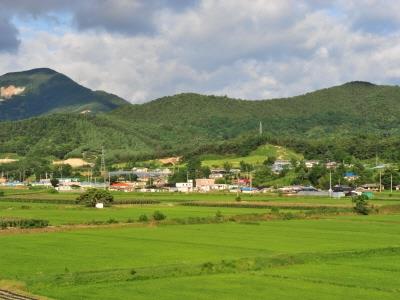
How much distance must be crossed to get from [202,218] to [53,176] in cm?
12012

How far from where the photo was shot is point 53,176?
568 ft

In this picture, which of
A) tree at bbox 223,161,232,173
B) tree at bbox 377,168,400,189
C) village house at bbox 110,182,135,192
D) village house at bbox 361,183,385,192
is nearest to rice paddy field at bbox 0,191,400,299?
village house at bbox 361,183,385,192

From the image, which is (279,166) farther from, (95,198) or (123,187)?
(95,198)

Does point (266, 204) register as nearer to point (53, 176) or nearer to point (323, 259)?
point (323, 259)

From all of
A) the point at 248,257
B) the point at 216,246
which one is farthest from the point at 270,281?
the point at 216,246

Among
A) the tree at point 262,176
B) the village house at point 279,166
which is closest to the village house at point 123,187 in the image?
the tree at point 262,176

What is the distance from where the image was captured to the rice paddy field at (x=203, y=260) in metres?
25.8

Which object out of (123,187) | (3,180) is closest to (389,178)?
(123,187)

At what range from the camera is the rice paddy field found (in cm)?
2584

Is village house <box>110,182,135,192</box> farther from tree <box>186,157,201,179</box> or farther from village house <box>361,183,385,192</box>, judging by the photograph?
village house <box>361,183,385,192</box>

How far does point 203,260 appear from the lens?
33562 millimetres

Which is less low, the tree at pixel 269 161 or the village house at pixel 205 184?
the tree at pixel 269 161

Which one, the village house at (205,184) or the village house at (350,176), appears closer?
the village house at (350,176)

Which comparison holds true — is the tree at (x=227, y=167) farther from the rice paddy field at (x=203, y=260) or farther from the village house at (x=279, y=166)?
the rice paddy field at (x=203, y=260)
